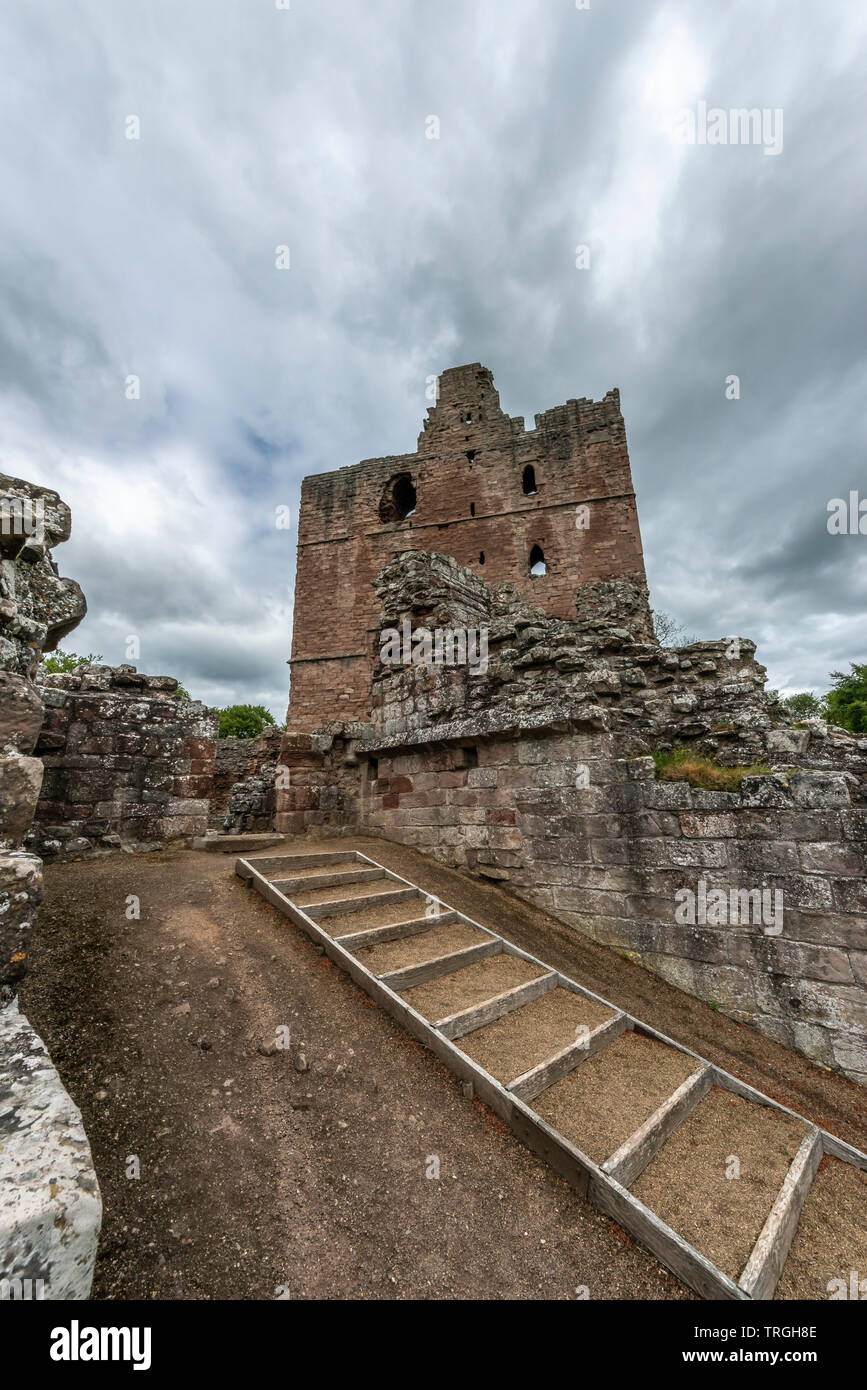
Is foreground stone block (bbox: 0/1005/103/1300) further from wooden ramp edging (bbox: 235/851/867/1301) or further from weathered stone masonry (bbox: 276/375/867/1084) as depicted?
weathered stone masonry (bbox: 276/375/867/1084)

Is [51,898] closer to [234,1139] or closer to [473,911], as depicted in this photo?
[234,1139]

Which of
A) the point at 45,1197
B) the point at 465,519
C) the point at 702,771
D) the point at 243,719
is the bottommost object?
the point at 45,1197

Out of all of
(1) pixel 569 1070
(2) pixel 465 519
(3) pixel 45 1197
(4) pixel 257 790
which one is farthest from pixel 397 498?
(3) pixel 45 1197

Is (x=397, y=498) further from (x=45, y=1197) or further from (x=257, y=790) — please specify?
(x=45, y=1197)

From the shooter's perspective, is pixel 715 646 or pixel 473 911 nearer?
pixel 473 911

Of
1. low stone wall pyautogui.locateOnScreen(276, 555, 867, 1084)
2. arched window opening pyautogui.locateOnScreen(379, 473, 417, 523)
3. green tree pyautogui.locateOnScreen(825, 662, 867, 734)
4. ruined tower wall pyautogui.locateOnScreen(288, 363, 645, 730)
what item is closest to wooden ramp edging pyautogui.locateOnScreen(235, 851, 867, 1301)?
low stone wall pyautogui.locateOnScreen(276, 555, 867, 1084)

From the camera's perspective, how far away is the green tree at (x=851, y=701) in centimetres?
2216

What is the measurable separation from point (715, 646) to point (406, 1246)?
5.47 meters

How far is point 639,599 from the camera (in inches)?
510

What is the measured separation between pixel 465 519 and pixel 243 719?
28.3 metres

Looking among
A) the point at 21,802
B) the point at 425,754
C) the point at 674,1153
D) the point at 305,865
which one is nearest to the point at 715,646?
the point at 425,754

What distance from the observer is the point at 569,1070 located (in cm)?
295

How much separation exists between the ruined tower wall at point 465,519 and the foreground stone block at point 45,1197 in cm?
1626
